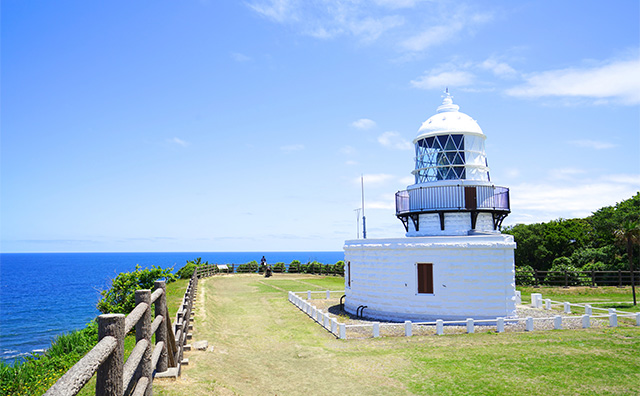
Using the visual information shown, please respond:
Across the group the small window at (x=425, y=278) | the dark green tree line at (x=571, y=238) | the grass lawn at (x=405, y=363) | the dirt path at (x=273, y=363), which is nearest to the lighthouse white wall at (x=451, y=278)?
the small window at (x=425, y=278)

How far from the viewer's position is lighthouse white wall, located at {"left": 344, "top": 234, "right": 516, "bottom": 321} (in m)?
18.7

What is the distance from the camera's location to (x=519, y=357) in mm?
12656

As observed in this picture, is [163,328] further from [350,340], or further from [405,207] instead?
[405,207]

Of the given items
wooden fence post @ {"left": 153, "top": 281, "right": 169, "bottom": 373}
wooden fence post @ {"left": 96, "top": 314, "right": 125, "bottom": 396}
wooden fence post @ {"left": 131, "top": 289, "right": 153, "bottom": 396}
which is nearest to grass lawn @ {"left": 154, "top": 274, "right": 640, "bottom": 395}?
wooden fence post @ {"left": 153, "top": 281, "right": 169, "bottom": 373}

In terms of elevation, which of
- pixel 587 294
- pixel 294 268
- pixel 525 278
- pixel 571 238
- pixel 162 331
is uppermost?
pixel 571 238

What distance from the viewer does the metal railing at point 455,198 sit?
2216cm

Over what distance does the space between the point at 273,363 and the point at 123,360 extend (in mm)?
8543

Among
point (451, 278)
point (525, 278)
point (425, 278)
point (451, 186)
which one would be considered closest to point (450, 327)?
point (451, 278)

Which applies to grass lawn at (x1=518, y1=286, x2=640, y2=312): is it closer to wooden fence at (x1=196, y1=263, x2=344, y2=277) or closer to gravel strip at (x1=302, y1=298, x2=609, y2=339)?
gravel strip at (x1=302, y1=298, x2=609, y2=339)

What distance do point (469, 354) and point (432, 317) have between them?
234 inches

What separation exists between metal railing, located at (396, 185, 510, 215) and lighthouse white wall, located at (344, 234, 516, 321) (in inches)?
128

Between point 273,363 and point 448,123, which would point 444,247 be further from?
point 273,363

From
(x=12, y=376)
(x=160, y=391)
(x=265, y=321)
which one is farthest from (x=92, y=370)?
(x=265, y=321)

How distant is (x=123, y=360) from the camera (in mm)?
4414
